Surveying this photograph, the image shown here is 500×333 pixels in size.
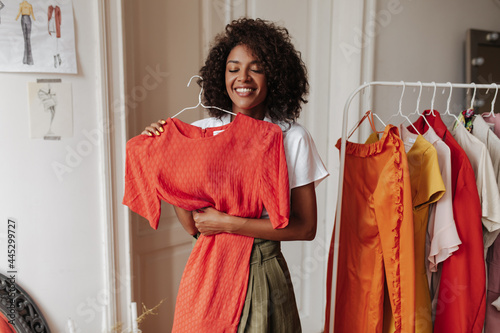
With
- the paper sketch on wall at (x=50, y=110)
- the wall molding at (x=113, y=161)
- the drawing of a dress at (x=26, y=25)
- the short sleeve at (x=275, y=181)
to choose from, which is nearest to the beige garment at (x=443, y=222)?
the short sleeve at (x=275, y=181)

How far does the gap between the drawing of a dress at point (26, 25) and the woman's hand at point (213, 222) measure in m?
0.75

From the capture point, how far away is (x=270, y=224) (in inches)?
42.5

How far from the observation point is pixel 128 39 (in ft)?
5.18

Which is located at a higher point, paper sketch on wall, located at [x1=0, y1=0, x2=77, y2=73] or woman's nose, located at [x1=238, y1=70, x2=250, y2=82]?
paper sketch on wall, located at [x1=0, y1=0, x2=77, y2=73]

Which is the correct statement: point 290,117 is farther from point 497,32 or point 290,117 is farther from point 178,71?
point 497,32

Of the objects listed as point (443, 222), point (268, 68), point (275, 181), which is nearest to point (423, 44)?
point (443, 222)

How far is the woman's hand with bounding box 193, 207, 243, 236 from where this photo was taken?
108 centimetres

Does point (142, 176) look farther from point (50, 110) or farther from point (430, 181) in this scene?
point (430, 181)

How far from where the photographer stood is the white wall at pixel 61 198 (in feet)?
4.32

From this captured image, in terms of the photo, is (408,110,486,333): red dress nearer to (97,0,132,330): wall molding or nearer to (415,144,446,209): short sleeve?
(415,144,446,209): short sleeve

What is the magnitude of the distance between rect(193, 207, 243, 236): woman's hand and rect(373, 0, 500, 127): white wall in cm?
145

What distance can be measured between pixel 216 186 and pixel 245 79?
0.30 meters

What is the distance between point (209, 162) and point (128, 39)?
0.81 meters

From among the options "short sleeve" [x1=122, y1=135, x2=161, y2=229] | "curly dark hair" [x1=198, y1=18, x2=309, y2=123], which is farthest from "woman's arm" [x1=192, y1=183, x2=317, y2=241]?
"curly dark hair" [x1=198, y1=18, x2=309, y2=123]
